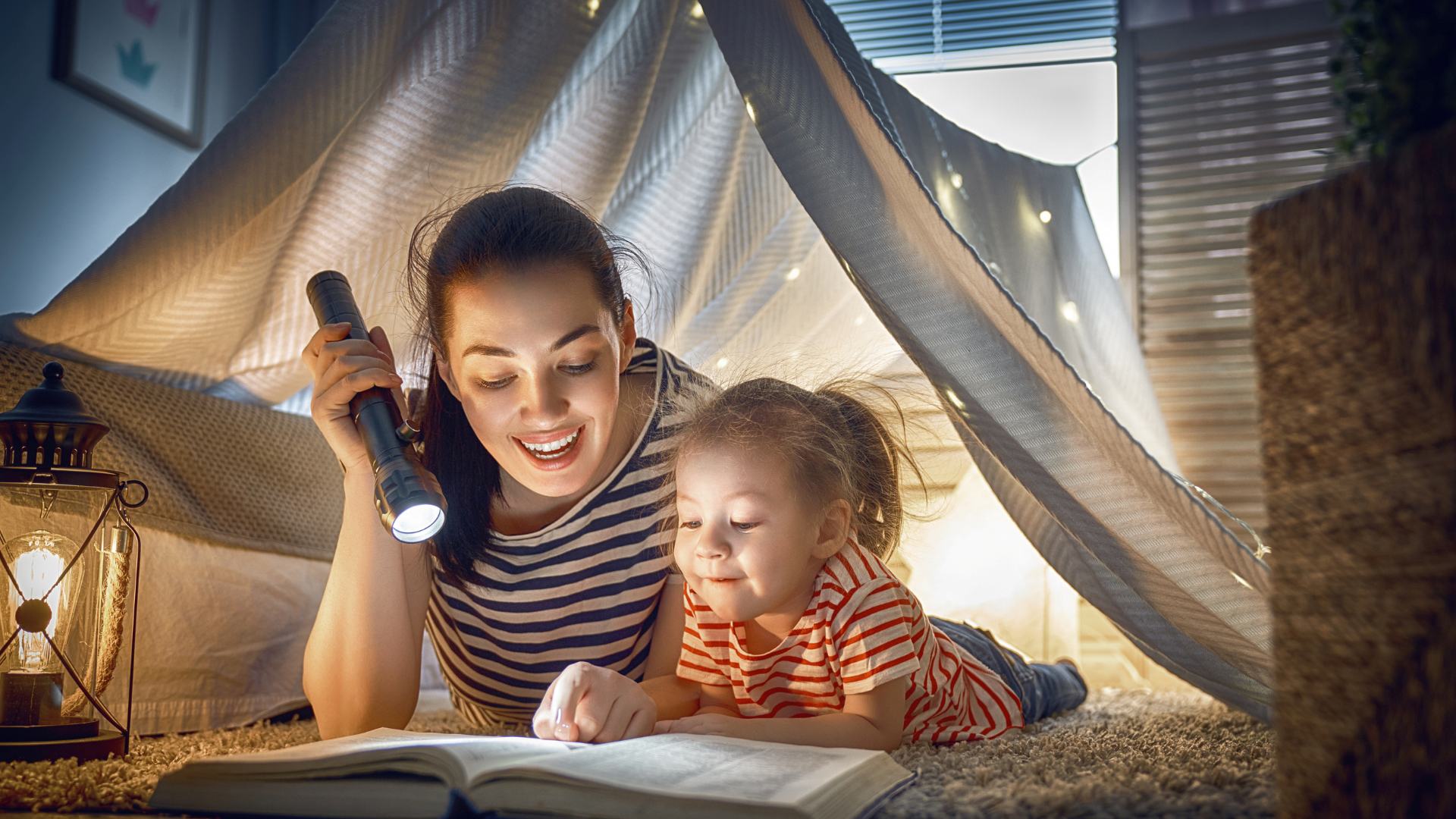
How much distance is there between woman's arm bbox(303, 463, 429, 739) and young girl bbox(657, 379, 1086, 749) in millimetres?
319

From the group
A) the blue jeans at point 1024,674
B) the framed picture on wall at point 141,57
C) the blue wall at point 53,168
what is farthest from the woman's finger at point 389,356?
the framed picture on wall at point 141,57

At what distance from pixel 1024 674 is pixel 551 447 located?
0.74 meters

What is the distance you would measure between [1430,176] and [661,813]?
1.80 ft

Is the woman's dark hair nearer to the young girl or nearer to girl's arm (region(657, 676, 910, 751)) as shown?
the young girl

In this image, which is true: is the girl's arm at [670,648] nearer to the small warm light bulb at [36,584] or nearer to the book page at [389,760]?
the book page at [389,760]

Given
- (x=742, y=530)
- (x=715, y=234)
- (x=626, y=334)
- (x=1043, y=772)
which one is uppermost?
(x=715, y=234)

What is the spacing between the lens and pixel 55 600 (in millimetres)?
1108

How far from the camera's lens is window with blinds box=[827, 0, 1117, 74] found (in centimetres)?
259

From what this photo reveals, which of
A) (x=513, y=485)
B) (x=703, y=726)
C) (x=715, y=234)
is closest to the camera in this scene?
(x=703, y=726)

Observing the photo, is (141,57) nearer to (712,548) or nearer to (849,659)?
(712,548)

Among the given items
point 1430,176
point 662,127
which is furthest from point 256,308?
point 1430,176

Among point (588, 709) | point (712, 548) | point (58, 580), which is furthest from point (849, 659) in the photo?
point (58, 580)

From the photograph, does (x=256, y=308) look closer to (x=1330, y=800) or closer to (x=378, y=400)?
(x=378, y=400)

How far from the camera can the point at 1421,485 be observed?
1.91 ft
